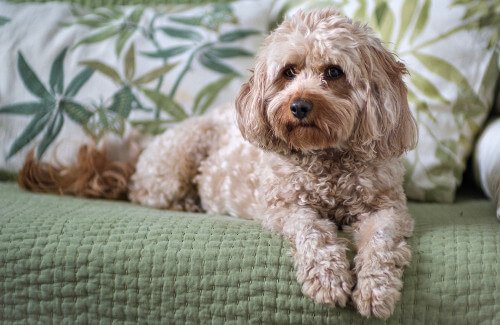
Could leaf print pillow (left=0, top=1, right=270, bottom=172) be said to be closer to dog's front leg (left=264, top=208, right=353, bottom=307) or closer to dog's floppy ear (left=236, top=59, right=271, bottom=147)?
dog's floppy ear (left=236, top=59, right=271, bottom=147)

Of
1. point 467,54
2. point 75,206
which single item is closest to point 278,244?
point 75,206

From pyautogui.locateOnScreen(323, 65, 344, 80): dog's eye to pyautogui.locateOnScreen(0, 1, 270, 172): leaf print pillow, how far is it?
726 millimetres

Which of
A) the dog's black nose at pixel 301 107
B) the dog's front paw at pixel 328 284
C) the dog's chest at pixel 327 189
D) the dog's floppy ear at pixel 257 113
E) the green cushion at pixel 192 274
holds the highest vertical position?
the dog's black nose at pixel 301 107

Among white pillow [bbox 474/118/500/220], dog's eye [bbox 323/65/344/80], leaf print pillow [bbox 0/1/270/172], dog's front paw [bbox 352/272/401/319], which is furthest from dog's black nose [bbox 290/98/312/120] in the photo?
leaf print pillow [bbox 0/1/270/172]

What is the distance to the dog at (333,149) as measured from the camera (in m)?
1.18

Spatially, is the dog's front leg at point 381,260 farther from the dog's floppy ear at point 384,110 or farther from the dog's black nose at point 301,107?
the dog's black nose at point 301,107

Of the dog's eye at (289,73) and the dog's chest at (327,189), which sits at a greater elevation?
the dog's eye at (289,73)

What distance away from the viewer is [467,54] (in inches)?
68.0

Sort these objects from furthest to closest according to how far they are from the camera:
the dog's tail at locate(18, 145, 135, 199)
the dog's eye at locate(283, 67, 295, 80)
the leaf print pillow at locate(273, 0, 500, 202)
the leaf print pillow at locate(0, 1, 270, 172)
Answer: the leaf print pillow at locate(0, 1, 270, 172) → the dog's tail at locate(18, 145, 135, 199) → the leaf print pillow at locate(273, 0, 500, 202) → the dog's eye at locate(283, 67, 295, 80)

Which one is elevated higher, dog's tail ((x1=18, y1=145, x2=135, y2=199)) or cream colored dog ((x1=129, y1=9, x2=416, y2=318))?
cream colored dog ((x1=129, y1=9, x2=416, y2=318))

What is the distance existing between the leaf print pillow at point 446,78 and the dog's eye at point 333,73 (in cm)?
51

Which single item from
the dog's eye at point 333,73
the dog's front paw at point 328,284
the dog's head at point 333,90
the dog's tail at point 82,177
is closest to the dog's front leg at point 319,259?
the dog's front paw at point 328,284

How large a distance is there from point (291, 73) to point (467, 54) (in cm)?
67

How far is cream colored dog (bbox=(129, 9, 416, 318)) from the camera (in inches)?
46.6
